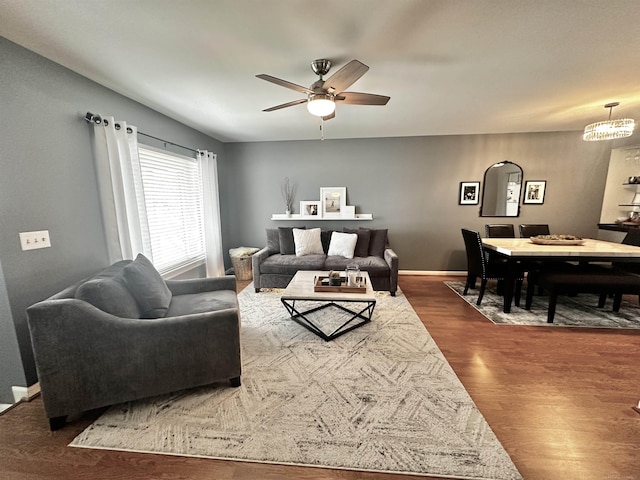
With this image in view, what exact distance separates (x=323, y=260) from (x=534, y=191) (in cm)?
386

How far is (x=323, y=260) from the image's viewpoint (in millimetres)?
3932

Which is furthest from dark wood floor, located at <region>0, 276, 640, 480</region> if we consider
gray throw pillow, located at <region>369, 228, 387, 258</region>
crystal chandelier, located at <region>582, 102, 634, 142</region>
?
crystal chandelier, located at <region>582, 102, 634, 142</region>

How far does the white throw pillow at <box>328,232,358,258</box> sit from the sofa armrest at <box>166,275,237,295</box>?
1912 mm

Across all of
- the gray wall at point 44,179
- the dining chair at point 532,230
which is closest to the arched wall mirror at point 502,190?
the dining chair at point 532,230

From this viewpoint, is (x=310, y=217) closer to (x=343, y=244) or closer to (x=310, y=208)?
(x=310, y=208)

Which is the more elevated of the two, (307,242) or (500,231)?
(500,231)

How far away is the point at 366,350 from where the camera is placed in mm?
2379

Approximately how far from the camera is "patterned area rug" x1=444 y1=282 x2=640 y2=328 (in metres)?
2.87

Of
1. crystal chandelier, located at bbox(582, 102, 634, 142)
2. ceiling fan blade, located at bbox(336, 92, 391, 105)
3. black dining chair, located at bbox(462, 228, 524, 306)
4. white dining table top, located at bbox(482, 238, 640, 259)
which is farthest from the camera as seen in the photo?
black dining chair, located at bbox(462, 228, 524, 306)

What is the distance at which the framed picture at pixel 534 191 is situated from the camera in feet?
14.4

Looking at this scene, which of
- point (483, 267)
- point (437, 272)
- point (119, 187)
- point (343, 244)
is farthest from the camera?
point (437, 272)

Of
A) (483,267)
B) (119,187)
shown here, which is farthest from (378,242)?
(119,187)

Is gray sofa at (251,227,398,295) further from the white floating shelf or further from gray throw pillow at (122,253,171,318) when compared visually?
gray throw pillow at (122,253,171,318)

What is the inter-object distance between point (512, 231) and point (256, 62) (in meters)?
4.41
